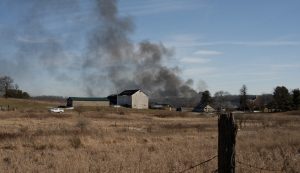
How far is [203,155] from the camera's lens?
17578mm

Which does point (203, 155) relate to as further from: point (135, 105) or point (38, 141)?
point (135, 105)

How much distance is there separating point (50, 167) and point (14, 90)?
553ft

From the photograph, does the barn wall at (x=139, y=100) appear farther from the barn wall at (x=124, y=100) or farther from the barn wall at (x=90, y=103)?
the barn wall at (x=90, y=103)

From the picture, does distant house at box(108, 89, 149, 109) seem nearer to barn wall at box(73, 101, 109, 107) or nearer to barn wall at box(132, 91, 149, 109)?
barn wall at box(132, 91, 149, 109)

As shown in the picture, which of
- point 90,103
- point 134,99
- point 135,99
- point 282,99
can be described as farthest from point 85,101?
point 282,99

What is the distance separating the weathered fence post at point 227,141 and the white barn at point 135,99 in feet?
537

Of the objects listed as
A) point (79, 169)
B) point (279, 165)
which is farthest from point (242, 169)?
point (79, 169)

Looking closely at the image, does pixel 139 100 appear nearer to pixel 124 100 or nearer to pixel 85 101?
pixel 124 100

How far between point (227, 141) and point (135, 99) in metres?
165

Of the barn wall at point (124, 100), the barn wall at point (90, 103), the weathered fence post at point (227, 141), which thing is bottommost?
the weathered fence post at point (227, 141)

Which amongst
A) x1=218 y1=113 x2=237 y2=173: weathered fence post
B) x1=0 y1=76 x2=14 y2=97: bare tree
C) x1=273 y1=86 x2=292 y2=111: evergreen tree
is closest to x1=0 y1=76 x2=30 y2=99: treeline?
x1=0 y1=76 x2=14 y2=97: bare tree

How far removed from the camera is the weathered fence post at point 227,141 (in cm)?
892

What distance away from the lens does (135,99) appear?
173750mm

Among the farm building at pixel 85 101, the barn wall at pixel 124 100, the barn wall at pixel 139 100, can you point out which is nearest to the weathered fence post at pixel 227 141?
the farm building at pixel 85 101
